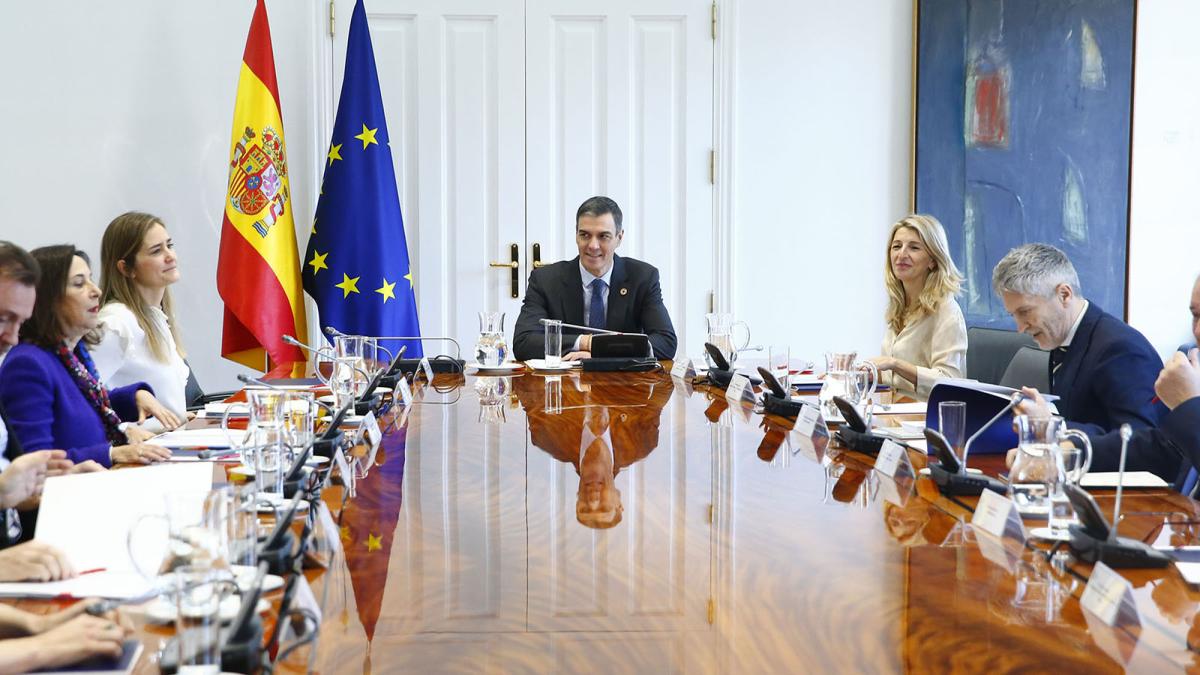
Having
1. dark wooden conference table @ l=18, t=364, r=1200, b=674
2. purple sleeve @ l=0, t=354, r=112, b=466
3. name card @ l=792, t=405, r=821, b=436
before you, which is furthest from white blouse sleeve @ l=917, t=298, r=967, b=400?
purple sleeve @ l=0, t=354, r=112, b=466

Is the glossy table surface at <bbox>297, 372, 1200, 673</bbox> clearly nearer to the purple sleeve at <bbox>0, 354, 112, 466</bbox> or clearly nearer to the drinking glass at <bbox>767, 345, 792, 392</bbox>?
the drinking glass at <bbox>767, 345, 792, 392</bbox>

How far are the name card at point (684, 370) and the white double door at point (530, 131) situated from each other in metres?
1.67

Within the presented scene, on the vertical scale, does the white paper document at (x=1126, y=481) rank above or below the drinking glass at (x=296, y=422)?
below

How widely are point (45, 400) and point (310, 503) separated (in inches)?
51.5

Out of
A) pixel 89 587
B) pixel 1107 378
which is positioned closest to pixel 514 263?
pixel 1107 378

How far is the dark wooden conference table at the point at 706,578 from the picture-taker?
1.16 m

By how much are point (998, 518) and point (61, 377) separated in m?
2.25

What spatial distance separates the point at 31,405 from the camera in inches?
107

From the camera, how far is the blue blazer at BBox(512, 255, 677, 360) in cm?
481

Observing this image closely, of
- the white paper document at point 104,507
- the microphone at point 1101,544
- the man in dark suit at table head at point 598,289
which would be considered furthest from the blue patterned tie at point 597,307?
the microphone at point 1101,544

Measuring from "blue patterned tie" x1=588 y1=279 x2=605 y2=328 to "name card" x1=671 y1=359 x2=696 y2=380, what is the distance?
0.89m

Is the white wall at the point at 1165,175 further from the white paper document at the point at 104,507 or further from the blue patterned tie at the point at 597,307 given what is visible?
the white paper document at the point at 104,507

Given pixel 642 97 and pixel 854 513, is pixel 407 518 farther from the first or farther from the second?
pixel 642 97

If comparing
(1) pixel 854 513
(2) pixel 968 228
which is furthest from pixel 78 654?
(2) pixel 968 228
